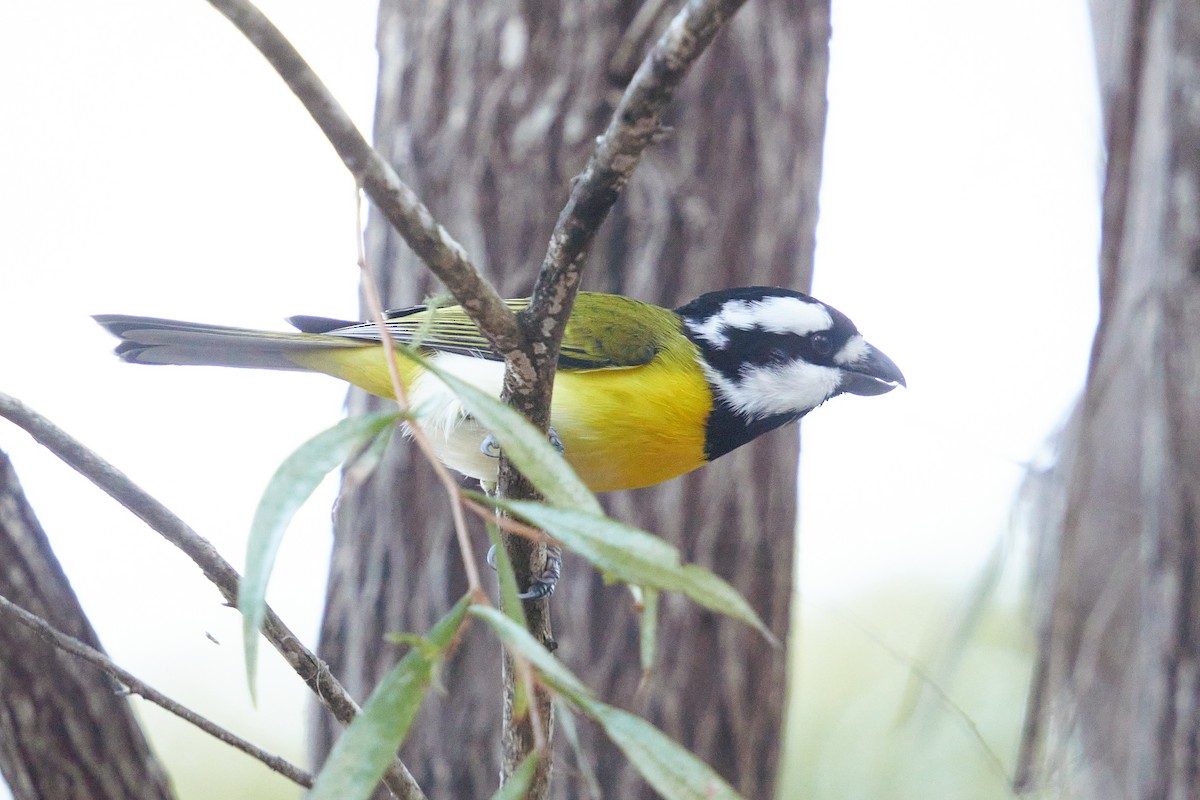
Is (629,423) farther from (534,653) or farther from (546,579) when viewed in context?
(534,653)

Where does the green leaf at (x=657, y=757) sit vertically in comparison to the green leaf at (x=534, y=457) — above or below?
below

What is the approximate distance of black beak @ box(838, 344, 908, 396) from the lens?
3.08 m

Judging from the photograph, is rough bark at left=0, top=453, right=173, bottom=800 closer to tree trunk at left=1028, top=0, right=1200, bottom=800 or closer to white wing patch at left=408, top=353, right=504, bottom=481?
white wing patch at left=408, top=353, right=504, bottom=481

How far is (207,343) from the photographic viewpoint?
3055 millimetres

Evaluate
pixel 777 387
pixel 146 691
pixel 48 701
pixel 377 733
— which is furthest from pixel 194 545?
pixel 777 387

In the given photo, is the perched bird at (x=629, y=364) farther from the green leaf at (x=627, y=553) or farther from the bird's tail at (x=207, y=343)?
the green leaf at (x=627, y=553)

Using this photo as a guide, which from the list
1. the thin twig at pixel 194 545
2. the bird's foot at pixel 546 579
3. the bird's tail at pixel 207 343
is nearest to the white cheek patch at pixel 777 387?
the bird's foot at pixel 546 579

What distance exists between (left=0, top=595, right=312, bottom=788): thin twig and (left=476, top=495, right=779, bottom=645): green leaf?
2.53ft

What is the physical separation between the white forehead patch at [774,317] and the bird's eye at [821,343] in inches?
0.7

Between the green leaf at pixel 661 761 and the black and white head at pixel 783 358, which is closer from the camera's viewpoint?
the green leaf at pixel 661 761

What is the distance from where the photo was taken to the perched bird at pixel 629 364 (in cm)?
280

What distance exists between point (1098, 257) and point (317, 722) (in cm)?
277

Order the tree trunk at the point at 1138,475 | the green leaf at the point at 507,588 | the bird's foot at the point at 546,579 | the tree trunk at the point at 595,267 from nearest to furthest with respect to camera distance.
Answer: the green leaf at the point at 507,588, the bird's foot at the point at 546,579, the tree trunk at the point at 1138,475, the tree trunk at the point at 595,267

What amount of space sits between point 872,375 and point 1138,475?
3.42ft
